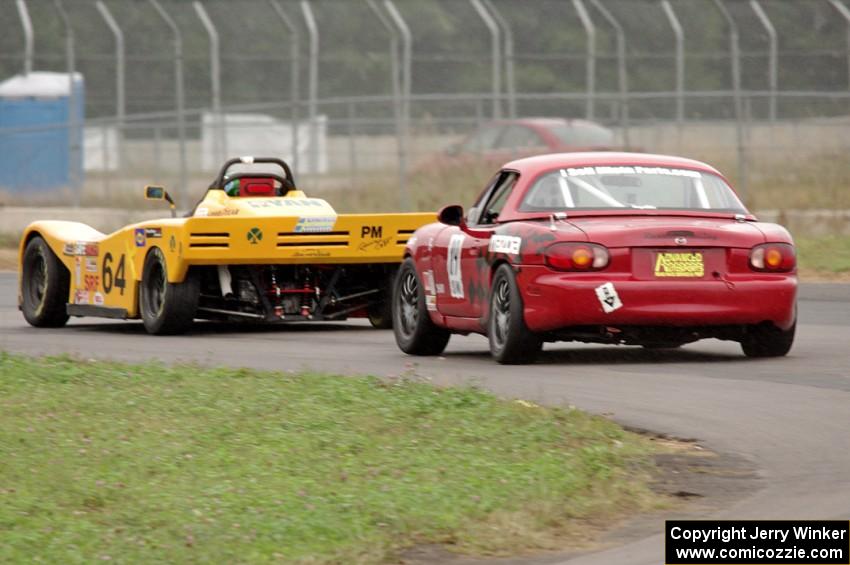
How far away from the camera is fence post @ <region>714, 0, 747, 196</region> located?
25480 mm

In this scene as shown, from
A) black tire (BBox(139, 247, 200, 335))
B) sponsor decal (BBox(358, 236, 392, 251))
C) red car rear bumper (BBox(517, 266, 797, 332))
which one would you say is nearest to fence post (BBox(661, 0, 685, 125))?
sponsor decal (BBox(358, 236, 392, 251))

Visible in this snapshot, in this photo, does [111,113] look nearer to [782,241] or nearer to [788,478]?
[782,241]

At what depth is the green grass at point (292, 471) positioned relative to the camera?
22.2ft

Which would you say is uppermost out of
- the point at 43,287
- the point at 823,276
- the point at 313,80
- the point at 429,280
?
the point at 313,80

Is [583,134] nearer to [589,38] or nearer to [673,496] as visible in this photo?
[589,38]

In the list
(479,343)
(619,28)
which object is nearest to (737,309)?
(479,343)

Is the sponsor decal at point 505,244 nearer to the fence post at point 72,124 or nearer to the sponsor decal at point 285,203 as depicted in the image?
the sponsor decal at point 285,203

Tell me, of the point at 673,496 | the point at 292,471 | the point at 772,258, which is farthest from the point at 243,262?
the point at 673,496

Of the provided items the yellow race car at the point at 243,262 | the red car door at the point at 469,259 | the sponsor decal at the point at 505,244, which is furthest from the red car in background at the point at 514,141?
the sponsor decal at the point at 505,244

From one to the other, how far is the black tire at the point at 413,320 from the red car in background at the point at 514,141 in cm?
1388

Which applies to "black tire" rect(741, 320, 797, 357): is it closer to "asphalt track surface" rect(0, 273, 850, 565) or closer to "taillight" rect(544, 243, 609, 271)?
"asphalt track surface" rect(0, 273, 850, 565)

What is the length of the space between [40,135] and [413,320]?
920 inches

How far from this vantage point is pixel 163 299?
50.5 ft

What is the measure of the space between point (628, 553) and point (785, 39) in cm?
2478
